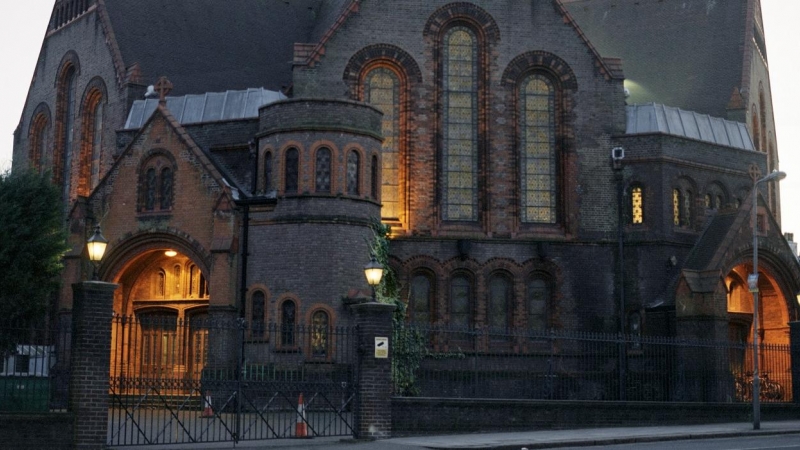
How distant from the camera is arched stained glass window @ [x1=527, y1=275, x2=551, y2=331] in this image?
40469 mm

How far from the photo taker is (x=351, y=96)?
1554 inches

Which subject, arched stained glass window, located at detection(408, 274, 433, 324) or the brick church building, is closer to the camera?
the brick church building

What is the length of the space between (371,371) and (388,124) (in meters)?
16.2

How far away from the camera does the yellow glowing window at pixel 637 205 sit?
41500 mm

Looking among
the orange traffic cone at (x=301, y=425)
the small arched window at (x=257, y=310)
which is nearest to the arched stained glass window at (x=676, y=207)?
the small arched window at (x=257, y=310)

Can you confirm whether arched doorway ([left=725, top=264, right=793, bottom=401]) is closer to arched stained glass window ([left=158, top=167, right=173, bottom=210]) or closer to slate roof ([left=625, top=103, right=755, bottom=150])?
slate roof ([left=625, top=103, right=755, bottom=150])

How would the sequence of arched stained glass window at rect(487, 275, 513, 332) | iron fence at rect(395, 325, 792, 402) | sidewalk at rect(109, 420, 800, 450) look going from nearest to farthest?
sidewalk at rect(109, 420, 800, 450) < iron fence at rect(395, 325, 792, 402) < arched stained glass window at rect(487, 275, 513, 332)

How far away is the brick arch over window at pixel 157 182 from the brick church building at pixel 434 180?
0.25 feet

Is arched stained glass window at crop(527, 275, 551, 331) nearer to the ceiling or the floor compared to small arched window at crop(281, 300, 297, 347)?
nearer to the ceiling

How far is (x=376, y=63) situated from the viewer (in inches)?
1586

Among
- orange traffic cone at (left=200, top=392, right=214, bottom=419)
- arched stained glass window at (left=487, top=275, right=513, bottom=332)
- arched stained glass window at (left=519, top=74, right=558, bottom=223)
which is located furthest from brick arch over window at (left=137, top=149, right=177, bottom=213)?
arched stained glass window at (left=519, top=74, right=558, bottom=223)

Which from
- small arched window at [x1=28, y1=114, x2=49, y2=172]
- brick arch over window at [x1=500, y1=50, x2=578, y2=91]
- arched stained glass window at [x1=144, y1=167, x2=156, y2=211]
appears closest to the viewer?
arched stained glass window at [x1=144, y1=167, x2=156, y2=211]

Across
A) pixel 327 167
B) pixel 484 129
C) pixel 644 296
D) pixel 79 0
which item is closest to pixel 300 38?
pixel 79 0

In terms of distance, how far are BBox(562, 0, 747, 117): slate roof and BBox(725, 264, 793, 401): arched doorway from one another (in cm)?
843
